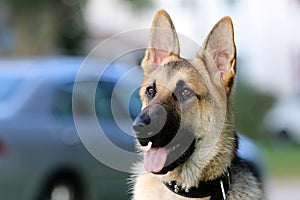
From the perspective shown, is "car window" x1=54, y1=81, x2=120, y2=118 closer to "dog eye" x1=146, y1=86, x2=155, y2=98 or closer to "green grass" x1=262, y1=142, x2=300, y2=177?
"dog eye" x1=146, y1=86, x2=155, y2=98

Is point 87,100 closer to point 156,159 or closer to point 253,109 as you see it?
point 156,159

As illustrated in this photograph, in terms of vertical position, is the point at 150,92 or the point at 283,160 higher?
the point at 150,92

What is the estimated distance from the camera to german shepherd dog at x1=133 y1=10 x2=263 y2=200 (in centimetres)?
546

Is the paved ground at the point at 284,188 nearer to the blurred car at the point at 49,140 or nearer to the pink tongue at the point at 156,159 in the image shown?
the blurred car at the point at 49,140

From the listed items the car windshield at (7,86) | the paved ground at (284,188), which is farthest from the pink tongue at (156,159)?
the paved ground at (284,188)

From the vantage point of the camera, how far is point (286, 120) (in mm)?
32188

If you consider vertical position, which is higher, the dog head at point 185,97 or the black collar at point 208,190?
the dog head at point 185,97

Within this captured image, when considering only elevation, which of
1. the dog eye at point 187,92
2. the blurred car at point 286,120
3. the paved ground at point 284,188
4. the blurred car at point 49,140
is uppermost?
the dog eye at point 187,92

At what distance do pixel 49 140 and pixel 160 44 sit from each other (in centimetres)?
498

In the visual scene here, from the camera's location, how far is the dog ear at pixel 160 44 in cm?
568

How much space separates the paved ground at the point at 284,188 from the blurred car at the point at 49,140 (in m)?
3.18

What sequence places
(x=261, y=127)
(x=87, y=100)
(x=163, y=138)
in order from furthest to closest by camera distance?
1. (x=261, y=127)
2. (x=87, y=100)
3. (x=163, y=138)

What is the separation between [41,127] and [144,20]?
18.1 metres

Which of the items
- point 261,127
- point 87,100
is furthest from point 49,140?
point 261,127
